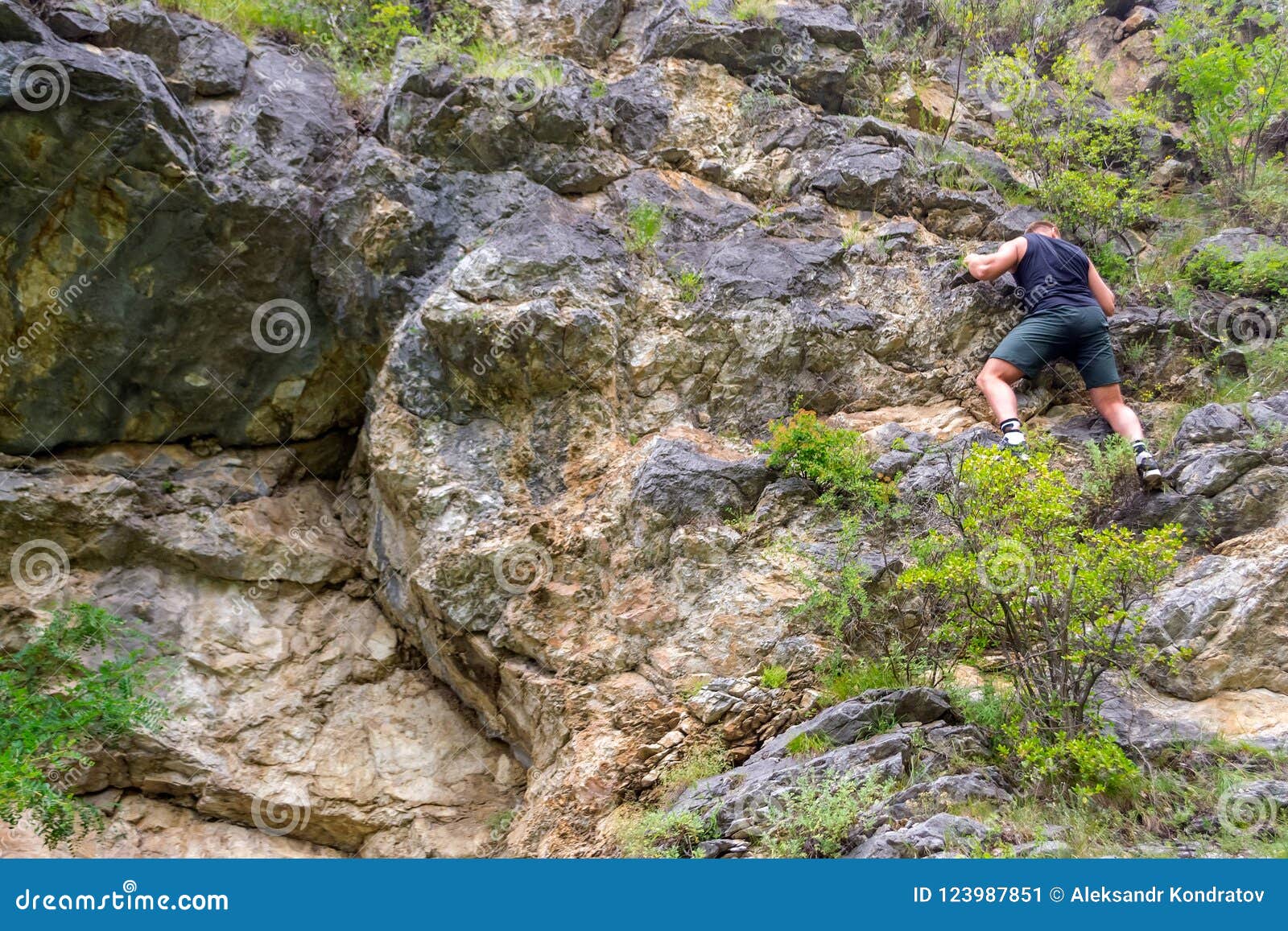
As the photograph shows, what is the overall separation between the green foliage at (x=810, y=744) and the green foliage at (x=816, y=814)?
39cm

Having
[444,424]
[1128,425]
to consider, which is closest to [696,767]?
[444,424]

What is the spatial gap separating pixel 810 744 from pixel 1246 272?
666 cm

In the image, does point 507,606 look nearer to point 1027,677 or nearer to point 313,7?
point 1027,677

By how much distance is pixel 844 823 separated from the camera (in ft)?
14.6

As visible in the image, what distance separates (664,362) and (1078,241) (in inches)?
193

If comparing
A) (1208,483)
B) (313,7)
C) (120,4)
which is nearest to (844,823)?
(1208,483)
